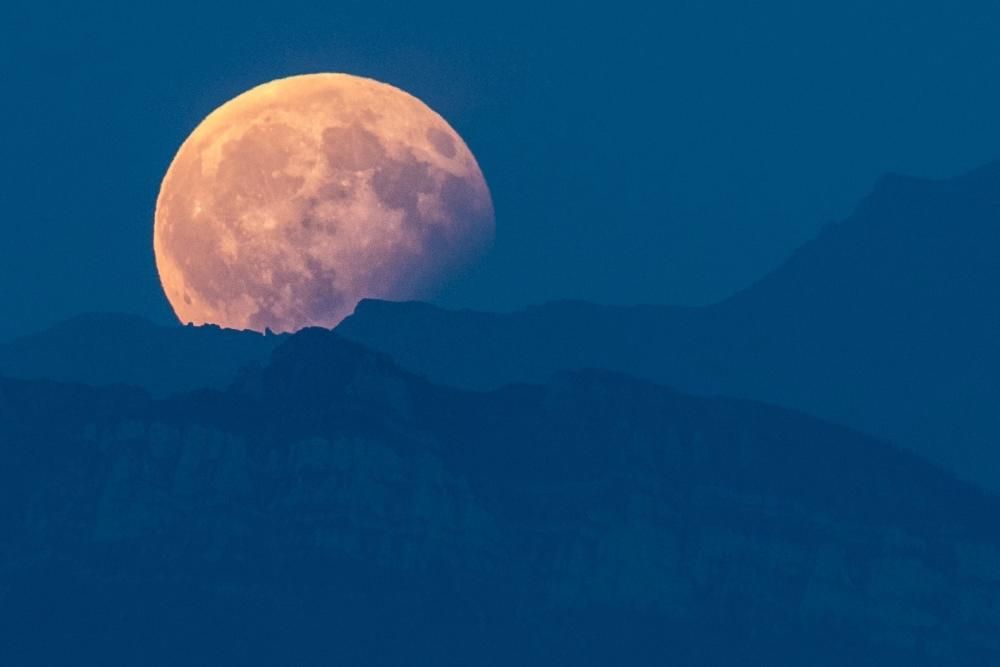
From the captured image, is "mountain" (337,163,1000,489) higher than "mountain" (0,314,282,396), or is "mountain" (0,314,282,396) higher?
"mountain" (337,163,1000,489)

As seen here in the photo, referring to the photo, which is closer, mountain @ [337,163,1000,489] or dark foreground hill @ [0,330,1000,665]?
dark foreground hill @ [0,330,1000,665]

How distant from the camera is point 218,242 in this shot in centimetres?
14112

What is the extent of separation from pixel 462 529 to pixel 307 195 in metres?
21.4

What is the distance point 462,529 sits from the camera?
129500 millimetres

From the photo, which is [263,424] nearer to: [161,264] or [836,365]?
[161,264]

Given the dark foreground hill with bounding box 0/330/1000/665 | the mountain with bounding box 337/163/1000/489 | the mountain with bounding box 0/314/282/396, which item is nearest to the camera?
the dark foreground hill with bounding box 0/330/1000/665

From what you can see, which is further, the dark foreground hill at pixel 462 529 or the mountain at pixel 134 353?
the mountain at pixel 134 353

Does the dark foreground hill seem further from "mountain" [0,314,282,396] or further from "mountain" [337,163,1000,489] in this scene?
"mountain" [337,163,1000,489]

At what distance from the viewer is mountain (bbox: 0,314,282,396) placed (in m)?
150

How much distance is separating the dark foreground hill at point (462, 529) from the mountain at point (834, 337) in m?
14.2

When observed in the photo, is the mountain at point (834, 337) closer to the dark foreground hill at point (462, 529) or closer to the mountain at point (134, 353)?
the mountain at point (134, 353)

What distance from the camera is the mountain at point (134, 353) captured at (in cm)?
15050

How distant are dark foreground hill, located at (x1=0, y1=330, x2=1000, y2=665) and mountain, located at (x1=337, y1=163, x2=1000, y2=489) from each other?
46.5 feet

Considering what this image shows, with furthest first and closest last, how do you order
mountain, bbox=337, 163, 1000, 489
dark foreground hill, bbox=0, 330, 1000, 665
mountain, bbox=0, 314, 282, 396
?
mountain, bbox=337, 163, 1000, 489 → mountain, bbox=0, 314, 282, 396 → dark foreground hill, bbox=0, 330, 1000, 665
